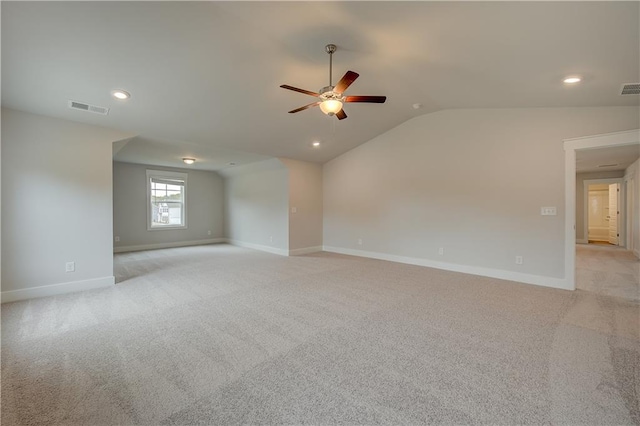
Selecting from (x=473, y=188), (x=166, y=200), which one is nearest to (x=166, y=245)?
(x=166, y=200)

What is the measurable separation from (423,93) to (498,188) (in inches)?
83.0

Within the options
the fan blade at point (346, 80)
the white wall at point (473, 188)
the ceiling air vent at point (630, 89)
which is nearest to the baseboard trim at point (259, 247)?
the white wall at point (473, 188)

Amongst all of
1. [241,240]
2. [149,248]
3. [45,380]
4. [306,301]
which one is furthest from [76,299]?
[241,240]

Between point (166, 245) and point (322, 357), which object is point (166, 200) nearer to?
point (166, 245)

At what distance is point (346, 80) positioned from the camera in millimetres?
2498

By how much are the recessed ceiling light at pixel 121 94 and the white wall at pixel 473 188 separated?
4778 mm

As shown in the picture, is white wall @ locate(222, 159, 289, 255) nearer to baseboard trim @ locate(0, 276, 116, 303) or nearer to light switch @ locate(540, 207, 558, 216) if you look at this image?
baseboard trim @ locate(0, 276, 116, 303)

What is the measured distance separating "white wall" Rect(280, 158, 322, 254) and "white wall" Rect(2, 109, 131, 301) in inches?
145

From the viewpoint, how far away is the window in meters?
7.79

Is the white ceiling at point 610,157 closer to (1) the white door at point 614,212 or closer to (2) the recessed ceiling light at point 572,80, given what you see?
(1) the white door at point 614,212

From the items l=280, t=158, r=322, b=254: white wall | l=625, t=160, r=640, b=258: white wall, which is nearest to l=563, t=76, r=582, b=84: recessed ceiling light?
l=280, t=158, r=322, b=254: white wall

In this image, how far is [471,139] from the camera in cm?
486

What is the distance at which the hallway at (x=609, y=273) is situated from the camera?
392 centimetres

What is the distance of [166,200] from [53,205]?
4535 mm
